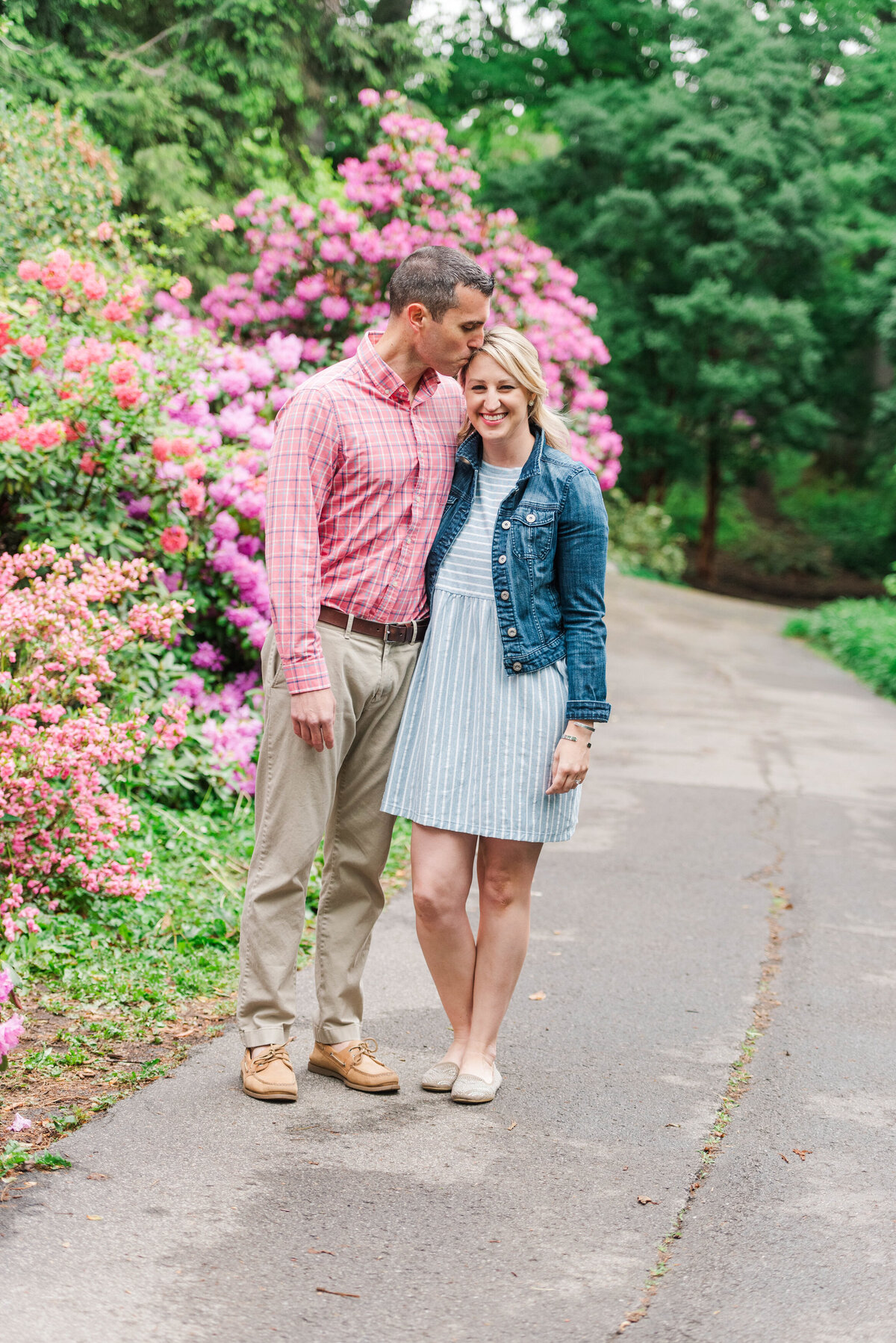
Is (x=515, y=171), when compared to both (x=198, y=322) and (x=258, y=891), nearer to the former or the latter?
(x=198, y=322)

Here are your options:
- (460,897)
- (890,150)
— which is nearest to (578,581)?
(460,897)

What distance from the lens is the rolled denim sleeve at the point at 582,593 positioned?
3154mm

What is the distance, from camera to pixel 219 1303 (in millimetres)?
2303

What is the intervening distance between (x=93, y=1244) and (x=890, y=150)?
878 inches

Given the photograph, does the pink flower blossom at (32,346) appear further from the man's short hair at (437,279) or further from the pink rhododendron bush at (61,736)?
the man's short hair at (437,279)

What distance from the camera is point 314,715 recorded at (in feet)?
9.87

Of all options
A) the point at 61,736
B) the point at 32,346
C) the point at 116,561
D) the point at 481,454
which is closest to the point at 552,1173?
the point at 481,454

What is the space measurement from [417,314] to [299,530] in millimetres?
602

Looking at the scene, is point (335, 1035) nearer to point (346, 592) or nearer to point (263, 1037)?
point (263, 1037)

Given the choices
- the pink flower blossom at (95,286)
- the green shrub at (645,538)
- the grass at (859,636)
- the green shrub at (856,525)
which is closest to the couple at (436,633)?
the pink flower blossom at (95,286)

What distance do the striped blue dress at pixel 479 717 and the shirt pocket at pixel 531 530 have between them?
7 cm

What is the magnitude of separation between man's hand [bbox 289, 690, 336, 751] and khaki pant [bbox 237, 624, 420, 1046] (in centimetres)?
7

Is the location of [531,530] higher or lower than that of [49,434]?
lower

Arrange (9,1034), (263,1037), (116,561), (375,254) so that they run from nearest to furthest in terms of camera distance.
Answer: (9,1034), (263,1037), (116,561), (375,254)
